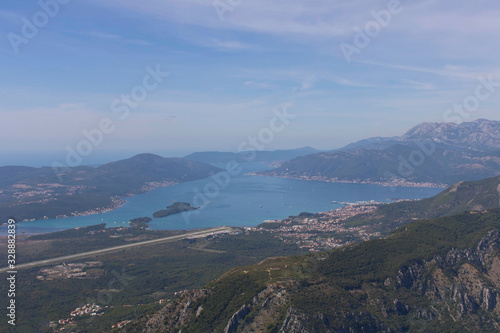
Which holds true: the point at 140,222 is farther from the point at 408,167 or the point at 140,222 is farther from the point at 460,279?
the point at 408,167

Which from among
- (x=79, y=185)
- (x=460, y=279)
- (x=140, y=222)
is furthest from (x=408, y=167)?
(x=460, y=279)

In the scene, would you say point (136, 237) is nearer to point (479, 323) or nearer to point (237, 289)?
point (237, 289)

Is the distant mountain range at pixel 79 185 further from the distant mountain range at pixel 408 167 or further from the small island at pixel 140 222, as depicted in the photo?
the distant mountain range at pixel 408 167

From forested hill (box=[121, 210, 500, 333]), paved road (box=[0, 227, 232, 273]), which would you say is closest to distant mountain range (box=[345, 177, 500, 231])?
paved road (box=[0, 227, 232, 273])

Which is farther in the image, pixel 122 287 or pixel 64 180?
pixel 64 180

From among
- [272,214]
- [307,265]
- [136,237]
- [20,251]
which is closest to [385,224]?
[272,214]

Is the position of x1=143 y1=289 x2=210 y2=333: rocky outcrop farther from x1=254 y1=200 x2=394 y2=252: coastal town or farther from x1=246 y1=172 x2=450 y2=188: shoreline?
x1=246 y1=172 x2=450 y2=188: shoreline
